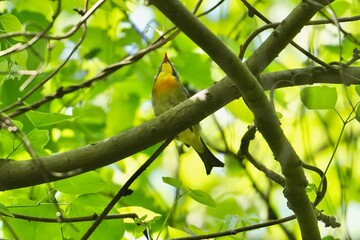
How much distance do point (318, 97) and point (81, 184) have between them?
0.72 m

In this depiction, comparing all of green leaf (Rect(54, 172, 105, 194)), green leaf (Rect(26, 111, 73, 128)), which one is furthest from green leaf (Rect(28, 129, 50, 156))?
green leaf (Rect(54, 172, 105, 194))

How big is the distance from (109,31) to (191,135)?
0.81 metres

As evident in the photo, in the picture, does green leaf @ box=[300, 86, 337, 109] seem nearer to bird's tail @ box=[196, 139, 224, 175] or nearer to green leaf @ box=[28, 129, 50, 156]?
green leaf @ box=[28, 129, 50, 156]

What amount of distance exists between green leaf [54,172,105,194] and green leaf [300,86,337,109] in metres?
0.64

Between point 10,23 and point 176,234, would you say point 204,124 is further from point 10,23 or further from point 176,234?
point 10,23

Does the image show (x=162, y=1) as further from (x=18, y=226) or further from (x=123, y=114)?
(x=123, y=114)

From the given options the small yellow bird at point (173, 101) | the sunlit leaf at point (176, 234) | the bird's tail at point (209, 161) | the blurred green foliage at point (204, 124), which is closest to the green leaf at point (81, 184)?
the sunlit leaf at point (176, 234)

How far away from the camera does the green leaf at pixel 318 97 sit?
1.93m

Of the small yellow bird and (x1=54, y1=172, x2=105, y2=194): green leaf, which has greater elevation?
the small yellow bird

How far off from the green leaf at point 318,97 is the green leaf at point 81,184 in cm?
64

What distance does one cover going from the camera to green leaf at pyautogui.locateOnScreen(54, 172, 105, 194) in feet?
6.72

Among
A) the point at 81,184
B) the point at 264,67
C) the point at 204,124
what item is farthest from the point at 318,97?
the point at 204,124

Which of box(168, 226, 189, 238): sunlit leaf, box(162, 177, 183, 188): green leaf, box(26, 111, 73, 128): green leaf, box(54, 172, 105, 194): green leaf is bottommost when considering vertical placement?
box(168, 226, 189, 238): sunlit leaf

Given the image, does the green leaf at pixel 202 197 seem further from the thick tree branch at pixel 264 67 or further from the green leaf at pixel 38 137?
the green leaf at pixel 38 137
